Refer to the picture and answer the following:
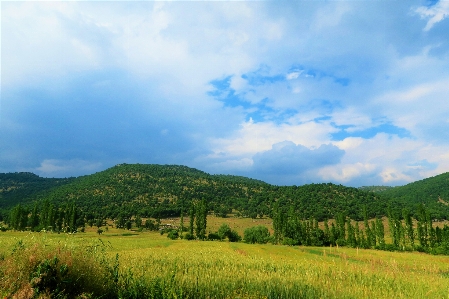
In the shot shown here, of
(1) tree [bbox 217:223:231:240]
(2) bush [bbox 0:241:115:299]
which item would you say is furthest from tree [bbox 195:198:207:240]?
(2) bush [bbox 0:241:115:299]

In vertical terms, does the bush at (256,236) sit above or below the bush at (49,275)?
below

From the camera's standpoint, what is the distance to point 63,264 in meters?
7.98

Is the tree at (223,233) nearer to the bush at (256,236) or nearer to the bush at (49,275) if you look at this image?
the bush at (256,236)

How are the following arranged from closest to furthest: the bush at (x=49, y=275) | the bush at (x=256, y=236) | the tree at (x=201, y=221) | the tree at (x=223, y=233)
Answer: the bush at (x=49, y=275)
the bush at (x=256, y=236)
the tree at (x=223, y=233)
the tree at (x=201, y=221)

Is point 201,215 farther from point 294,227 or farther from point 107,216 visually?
point 107,216

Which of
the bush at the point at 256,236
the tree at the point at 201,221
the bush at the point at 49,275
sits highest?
the bush at the point at 49,275

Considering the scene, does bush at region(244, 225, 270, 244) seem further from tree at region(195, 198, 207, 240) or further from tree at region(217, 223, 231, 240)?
tree at region(195, 198, 207, 240)

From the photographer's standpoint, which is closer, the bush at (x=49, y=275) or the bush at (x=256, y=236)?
the bush at (x=49, y=275)

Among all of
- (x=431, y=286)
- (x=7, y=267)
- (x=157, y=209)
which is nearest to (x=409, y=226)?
(x=431, y=286)

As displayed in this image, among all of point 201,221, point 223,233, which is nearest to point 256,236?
point 223,233

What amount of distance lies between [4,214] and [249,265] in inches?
7097

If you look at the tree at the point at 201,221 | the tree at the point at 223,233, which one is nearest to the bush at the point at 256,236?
the tree at the point at 223,233

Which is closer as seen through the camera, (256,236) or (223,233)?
(256,236)

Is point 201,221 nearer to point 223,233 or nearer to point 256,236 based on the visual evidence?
point 223,233
